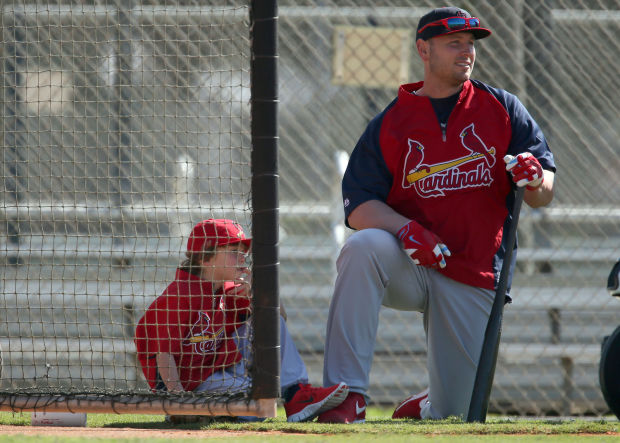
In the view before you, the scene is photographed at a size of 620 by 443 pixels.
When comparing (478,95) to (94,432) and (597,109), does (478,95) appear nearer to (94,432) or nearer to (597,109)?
(94,432)

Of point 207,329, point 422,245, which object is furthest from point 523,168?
point 207,329

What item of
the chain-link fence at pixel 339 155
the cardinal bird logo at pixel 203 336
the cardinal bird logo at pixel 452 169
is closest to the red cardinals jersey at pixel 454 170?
the cardinal bird logo at pixel 452 169

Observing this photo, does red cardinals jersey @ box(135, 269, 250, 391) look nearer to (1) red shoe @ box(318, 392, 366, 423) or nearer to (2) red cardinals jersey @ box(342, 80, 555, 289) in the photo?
(1) red shoe @ box(318, 392, 366, 423)

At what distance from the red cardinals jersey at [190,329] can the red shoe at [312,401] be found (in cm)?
26

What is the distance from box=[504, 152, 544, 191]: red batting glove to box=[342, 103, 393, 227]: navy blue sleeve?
0.43m

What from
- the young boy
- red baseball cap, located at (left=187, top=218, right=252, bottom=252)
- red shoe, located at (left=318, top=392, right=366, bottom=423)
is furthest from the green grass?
red baseball cap, located at (left=187, top=218, right=252, bottom=252)

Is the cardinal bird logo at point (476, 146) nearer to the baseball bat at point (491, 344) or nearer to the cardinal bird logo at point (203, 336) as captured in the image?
the baseball bat at point (491, 344)

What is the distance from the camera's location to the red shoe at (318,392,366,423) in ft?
8.07

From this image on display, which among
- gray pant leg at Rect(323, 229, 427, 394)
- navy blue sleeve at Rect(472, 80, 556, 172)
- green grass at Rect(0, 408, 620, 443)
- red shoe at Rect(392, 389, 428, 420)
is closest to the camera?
green grass at Rect(0, 408, 620, 443)

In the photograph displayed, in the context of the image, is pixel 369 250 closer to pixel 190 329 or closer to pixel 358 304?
pixel 358 304

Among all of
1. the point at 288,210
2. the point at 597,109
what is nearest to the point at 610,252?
the point at 597,109

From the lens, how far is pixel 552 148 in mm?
4613

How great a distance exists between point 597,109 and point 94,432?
3.52 meters

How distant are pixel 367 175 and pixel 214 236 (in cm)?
57
